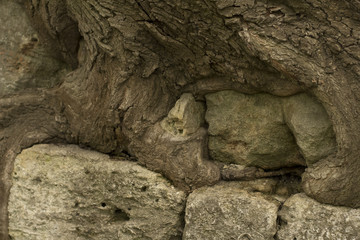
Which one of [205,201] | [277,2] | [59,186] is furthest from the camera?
[59,186]

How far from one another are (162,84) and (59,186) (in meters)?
0.73

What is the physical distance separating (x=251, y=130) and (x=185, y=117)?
31 cm

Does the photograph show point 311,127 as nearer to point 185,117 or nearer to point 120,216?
point 185,117

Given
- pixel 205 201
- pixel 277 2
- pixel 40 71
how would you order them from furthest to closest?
pixel 40 71 → pixel 205 201 → pixel 277 2

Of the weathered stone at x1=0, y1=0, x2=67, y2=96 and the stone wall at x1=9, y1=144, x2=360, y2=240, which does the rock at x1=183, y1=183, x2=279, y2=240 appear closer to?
the stone wall at x1=9, y1=144, x2=360, y2=240

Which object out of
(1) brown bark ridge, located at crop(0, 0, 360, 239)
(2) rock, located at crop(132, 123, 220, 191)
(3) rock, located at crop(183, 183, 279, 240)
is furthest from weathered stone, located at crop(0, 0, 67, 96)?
(3) rock, located at crop(183, 183, 279, 240)

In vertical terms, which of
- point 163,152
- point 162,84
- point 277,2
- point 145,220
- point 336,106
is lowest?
point 145,220

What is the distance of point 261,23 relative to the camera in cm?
158

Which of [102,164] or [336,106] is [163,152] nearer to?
[102,164]

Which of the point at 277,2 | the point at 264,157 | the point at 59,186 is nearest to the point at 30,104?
the point at 59,186

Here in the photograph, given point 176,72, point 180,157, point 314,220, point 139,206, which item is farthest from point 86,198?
point 314,220

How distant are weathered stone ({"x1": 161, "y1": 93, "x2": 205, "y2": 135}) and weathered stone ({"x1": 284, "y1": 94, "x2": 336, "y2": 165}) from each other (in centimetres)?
44

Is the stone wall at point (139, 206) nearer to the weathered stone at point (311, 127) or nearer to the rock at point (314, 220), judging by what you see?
the rock at point (314, 220)

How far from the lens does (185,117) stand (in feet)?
6.40
